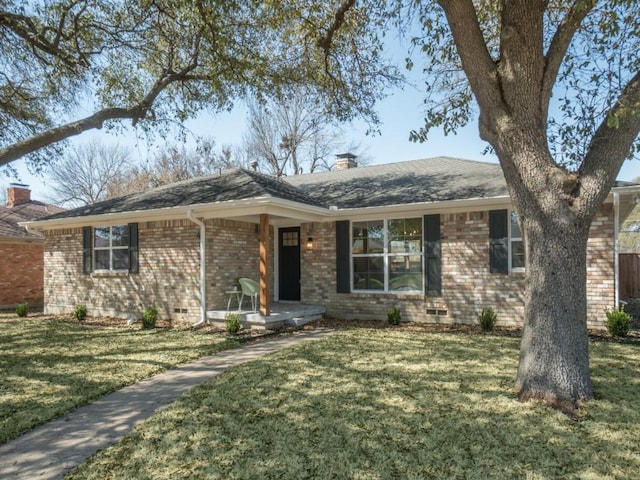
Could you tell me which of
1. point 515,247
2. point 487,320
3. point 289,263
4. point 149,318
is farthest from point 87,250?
point 515,247

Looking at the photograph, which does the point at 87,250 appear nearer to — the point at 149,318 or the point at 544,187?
the point at 149,318

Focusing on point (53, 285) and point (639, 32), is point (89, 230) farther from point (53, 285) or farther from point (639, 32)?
point (639, 32)

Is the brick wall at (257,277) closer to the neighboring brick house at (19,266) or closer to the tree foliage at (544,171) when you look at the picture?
the neighboring brick house at (19,266)

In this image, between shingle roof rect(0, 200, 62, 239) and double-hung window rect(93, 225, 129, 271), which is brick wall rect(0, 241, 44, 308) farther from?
double-hung window rect(93, 225, 129, 271)

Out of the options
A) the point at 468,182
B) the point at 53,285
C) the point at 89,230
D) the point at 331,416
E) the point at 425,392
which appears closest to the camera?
the point at 331,416

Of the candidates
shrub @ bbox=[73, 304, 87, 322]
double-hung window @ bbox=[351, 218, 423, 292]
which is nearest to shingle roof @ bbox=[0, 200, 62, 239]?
shrub @ bbox=[73, 304, 87, 322]

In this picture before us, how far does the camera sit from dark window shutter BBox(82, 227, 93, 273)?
11461 millimetres

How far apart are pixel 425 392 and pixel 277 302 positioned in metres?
7.14

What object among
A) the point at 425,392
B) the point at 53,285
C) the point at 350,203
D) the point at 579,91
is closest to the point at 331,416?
the point at 425,392

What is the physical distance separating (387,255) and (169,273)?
206 inches

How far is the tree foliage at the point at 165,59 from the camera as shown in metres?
8.50

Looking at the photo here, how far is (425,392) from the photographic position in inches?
180

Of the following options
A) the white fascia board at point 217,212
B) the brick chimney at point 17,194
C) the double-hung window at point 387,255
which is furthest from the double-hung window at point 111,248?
the brick chimney at point 17,194

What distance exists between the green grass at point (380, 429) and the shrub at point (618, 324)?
2.19 meters
